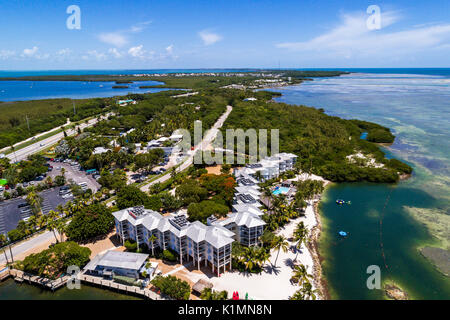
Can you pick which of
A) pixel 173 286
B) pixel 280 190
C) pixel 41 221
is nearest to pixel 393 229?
pixel 280 190

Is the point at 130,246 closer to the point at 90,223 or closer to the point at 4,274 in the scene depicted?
the point at 90,223

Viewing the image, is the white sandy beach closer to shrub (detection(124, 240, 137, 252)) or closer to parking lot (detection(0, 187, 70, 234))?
shrub (detection(124, 240, 137, 252))

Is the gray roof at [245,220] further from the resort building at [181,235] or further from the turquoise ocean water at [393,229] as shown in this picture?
the turquoise ocean water at [393,229]

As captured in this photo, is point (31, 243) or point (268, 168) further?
point (268, 168)

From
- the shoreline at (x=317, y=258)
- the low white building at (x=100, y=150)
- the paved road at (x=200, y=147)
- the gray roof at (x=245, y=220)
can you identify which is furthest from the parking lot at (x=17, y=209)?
the shoreline at (x=317, y=258)

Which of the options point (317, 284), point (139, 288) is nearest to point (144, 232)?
point (139, 288)

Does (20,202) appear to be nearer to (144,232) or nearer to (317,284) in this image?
(144,232)

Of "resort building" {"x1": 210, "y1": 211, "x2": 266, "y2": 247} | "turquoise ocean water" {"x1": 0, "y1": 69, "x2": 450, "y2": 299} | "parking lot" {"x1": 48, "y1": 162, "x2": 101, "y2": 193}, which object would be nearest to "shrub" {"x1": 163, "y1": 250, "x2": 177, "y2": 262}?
"resort building" {"x1": 210, "y1": 211, "x2": 266, "y2": 247}
